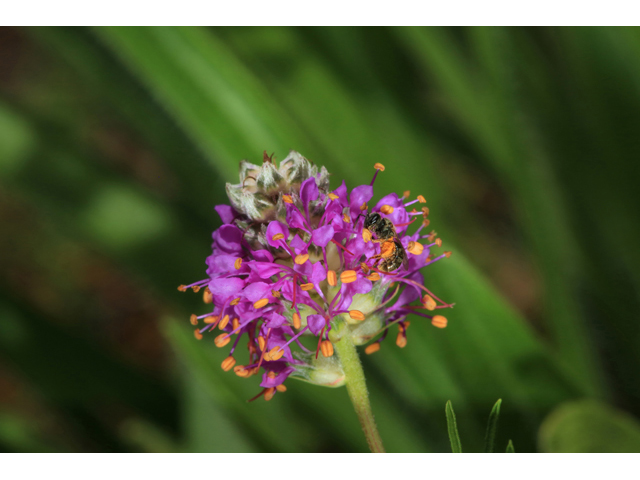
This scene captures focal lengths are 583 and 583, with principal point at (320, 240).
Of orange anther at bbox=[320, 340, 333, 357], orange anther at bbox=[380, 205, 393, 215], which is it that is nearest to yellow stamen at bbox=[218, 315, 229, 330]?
orange anther at bbox=[320, 340, 333, 357]

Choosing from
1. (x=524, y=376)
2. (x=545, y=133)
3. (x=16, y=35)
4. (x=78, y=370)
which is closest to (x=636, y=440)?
(x=524, y=376)

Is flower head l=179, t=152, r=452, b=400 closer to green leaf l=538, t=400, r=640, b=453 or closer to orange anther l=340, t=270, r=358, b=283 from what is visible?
orange anther l=340, t=270, r=358, b=283

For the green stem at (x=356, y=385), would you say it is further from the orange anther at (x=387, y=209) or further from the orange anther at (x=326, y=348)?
the orange anther at (x=387, y=209)

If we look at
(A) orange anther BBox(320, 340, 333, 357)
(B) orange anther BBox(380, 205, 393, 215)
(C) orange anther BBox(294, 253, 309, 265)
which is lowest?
(A) orange anther BBox(320, 340, 333, 357)

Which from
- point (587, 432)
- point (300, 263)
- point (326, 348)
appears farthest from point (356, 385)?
point (587, 432)

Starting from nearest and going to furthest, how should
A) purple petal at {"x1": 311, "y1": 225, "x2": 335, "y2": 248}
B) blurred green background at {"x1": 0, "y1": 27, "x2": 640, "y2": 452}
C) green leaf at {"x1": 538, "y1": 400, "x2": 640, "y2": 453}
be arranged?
purple petal at {"x1": 311, "y1": 225, "x2": 335, "y2": 248}, green leaf at {"x1": 538, "y1": 400, "x2": 640, "y2": 453}, blurred green background at {"x1": 0, "y1": 27, "x2": 640, "y2": 452}

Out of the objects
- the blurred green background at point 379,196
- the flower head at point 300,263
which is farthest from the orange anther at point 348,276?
the blurred green background at point 379,196

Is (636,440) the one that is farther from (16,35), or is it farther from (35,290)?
(16,35)
